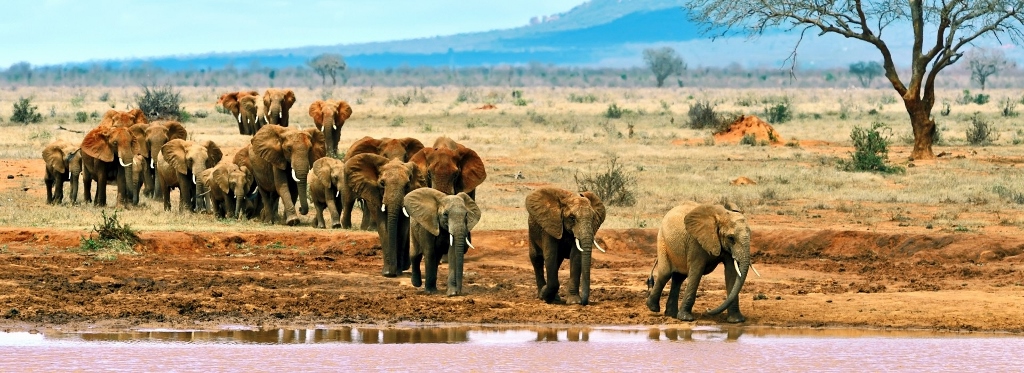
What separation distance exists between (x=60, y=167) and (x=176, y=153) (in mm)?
2661

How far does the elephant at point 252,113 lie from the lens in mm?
37406

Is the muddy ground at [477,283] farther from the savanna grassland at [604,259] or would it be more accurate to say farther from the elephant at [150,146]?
the elephant at [150,146]

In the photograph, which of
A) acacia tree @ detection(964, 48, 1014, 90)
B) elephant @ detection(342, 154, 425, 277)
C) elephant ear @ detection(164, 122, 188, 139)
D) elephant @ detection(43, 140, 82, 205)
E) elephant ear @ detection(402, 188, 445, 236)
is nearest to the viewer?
elephant ear @ detection(402, 188, 445, 236)

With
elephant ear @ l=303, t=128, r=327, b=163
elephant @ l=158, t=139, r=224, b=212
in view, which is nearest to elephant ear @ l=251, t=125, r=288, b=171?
elephant ear @ l=303, t=128, r=327, b=163

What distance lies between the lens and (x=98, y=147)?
77.7 feet

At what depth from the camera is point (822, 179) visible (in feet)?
97.1

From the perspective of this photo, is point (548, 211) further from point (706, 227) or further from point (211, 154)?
point (211, 154)

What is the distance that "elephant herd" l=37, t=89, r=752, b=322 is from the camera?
1360cm

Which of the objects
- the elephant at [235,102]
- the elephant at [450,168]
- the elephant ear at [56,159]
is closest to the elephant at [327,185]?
the elephant at [450,168]

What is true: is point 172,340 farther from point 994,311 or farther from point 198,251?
point 994,311

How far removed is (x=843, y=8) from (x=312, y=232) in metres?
19.9

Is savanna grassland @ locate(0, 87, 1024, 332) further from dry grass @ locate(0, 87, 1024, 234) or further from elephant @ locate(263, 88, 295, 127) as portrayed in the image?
elephant @ locate(263, 88, 295, 127)

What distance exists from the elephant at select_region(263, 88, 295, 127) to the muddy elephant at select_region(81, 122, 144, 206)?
12248 millimetres

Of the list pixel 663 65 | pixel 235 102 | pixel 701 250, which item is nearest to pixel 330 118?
pixel 235 102
